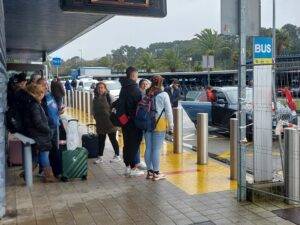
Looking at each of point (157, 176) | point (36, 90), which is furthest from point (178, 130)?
point (36, 90)

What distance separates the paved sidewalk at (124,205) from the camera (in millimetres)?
5863

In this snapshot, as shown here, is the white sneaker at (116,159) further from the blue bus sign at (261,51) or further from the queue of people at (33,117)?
the blue bus sign at (261,51)

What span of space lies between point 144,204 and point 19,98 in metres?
2.74

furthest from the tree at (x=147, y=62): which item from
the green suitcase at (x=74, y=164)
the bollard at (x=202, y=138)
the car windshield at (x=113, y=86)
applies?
the green suitcase at (x=74, y=164)

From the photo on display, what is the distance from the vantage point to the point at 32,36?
13.9m

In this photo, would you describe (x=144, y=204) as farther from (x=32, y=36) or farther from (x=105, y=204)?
(x=32, y=36)

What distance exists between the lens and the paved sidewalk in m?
5.86

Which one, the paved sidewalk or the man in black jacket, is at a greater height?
the man in black jacket

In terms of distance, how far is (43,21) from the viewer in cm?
1064

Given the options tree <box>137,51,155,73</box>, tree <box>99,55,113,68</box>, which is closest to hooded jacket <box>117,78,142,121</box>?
tree <box>137,51,155,73</box>

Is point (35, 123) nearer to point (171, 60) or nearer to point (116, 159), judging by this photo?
point (116, 159)

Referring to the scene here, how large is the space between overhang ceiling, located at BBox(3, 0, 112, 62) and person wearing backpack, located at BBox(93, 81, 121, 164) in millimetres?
1516

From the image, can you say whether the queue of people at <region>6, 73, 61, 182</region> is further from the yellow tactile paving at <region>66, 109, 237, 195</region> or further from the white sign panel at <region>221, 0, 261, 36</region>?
the white sign panel at <region>221, 0, 261, 36</region>

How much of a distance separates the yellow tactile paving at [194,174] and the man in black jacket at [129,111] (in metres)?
0.87
